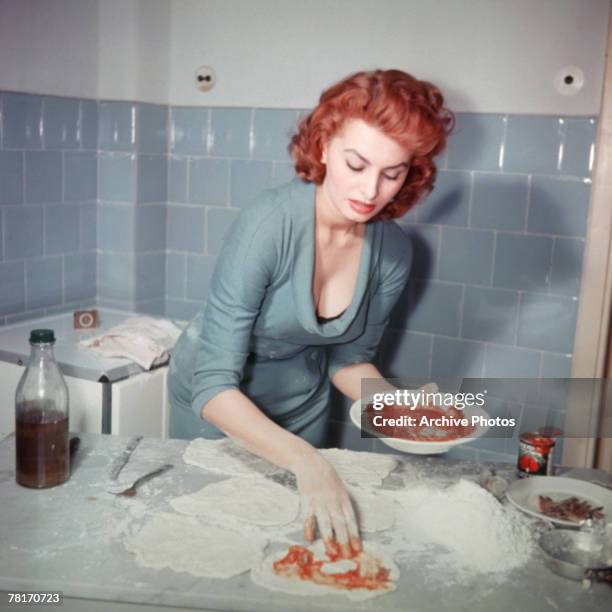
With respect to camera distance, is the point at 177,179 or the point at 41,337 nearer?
the point at 41,337

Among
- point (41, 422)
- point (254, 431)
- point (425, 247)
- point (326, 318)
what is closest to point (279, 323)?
point (326, 318)

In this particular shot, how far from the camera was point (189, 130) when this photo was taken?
8.73ft

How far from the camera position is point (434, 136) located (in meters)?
1.49

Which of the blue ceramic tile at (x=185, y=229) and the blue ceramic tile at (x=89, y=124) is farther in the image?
the blue ceramic tile at (x=185, y=229)

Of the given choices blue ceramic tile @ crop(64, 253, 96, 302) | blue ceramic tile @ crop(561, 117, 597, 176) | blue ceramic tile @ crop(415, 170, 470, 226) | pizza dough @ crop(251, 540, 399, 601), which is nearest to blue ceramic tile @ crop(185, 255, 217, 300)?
blue ceramic tile @ crop(64, 253, 96, 302)

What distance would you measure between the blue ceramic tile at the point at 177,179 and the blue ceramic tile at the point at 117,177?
0.54 feet

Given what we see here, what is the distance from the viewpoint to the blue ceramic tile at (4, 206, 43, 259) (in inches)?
92.3

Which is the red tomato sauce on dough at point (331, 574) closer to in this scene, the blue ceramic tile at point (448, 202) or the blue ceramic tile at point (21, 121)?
the blue ceramic tile at point (448, 202)

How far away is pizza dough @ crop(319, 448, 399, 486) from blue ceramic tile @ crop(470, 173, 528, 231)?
1.06 metres

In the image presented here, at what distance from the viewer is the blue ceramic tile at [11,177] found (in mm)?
2297

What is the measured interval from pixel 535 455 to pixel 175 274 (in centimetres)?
167

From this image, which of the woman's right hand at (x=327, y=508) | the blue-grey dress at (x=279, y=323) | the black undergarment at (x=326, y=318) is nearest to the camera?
the woman's right hand at (x=327, y=508)

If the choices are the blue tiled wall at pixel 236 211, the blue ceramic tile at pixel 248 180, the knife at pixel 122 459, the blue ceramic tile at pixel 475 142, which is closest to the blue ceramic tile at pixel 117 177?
the blue tiled wall at pixel 236 211

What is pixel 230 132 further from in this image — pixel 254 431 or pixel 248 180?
pixel 254 431
